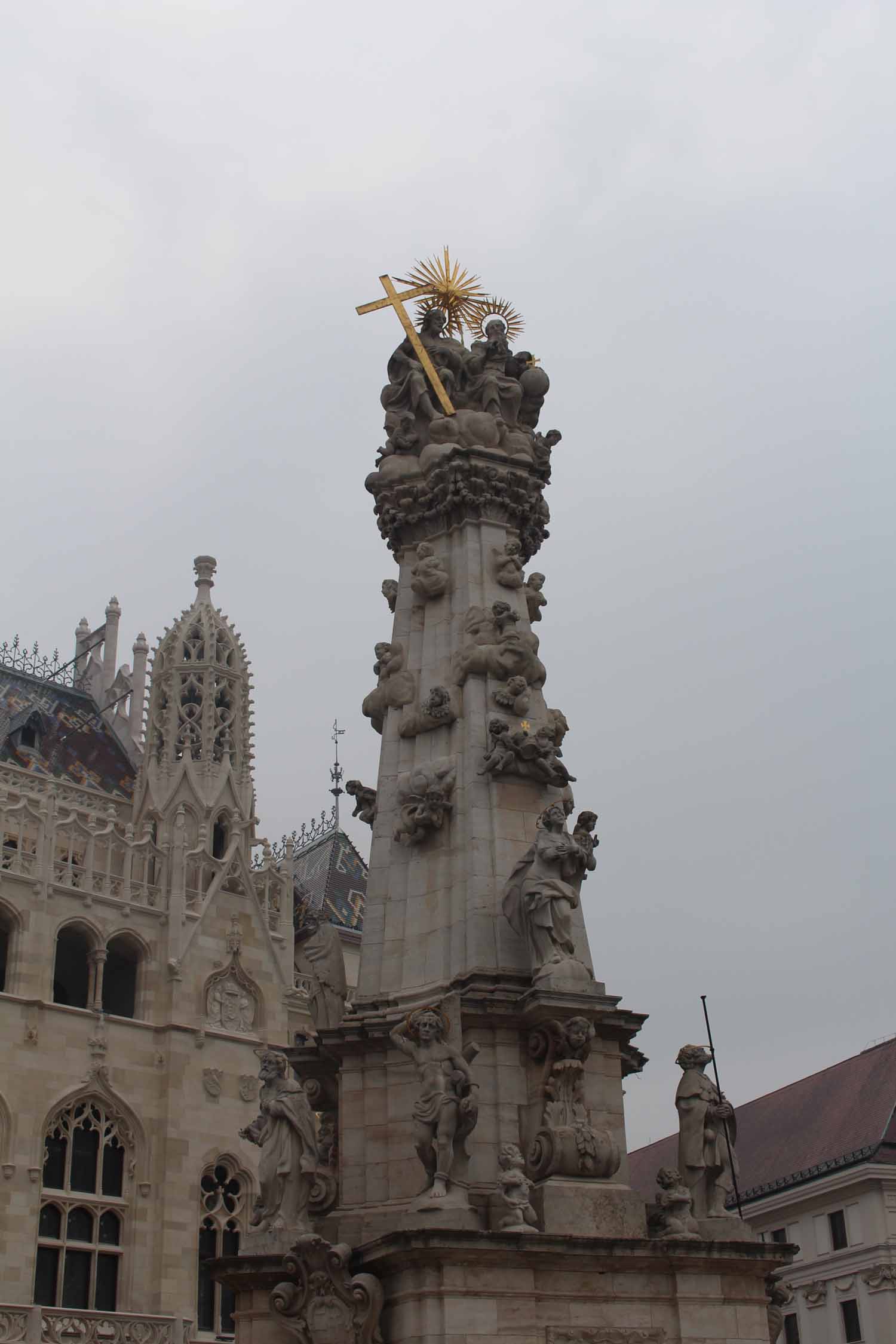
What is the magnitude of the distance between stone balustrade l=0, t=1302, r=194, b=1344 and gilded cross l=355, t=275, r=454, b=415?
22083 millimetres

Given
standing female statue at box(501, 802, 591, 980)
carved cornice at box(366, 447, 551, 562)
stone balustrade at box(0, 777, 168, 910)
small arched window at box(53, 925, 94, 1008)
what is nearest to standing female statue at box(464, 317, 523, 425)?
carved cornice at box(366, 447, 551, 562)

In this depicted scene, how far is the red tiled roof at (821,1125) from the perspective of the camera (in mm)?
39719

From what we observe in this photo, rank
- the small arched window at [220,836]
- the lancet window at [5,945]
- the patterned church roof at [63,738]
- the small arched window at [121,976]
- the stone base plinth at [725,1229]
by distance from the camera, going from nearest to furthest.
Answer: the stone base plinth at [725,1229], the lancet window at [5,945], the small arched window at [121,976], the small arched window at [220,836], the patterned church roof at [63,738]

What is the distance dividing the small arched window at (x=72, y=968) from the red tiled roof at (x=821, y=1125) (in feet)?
51.7

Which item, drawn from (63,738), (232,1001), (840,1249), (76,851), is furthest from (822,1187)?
(63,738)

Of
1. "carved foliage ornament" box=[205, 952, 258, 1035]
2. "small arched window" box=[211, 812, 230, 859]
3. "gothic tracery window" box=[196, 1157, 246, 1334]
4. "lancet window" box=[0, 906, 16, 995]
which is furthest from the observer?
"small arched window" box=[211, 812, 230, 859]

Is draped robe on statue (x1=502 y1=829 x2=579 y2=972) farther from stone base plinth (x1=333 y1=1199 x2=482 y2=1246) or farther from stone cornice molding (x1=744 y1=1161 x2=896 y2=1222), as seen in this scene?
stone cornice molding (x1=744 y1=1161 x2=896 y2=1222)

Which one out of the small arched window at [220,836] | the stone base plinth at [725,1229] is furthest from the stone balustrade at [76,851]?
the stone base plinth at [725,1229]

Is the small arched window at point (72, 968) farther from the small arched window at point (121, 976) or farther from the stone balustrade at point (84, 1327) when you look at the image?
the stone balustrade at point (84, 1327)

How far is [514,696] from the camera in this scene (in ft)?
48.2

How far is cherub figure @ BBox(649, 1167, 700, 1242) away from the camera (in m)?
12.0

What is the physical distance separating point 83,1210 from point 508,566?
22818mm

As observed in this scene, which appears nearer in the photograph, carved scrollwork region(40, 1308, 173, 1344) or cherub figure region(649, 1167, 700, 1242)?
cherub figure region(649, 1167, 700, 1242)

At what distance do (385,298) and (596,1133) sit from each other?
10.3 metres
